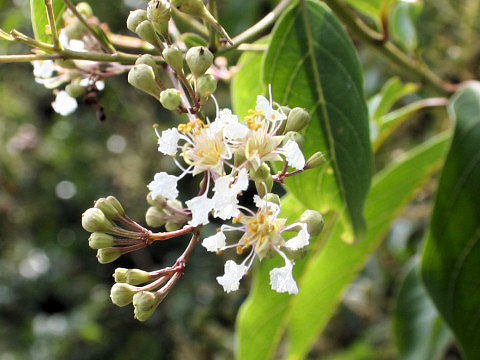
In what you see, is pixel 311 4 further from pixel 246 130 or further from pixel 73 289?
pixel 73 289

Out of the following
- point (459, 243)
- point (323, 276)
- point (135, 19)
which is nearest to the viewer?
point (135, 19)

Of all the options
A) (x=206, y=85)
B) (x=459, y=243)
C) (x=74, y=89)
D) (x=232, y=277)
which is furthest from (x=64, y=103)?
(x=459, y=243)

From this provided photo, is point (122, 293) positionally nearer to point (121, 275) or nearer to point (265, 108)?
point (121, 275)

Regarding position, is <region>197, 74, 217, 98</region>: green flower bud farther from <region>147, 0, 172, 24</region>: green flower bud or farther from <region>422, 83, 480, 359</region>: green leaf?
<region>422, 83, 480, 359</region>: green leaf

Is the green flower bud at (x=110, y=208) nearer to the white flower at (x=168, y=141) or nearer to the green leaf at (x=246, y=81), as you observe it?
the white flower at (x=168, y=141)

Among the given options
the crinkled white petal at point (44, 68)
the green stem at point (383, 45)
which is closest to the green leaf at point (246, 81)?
the green stem at point (383, 45)

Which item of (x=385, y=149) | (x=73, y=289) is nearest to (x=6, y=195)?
(x=73, y=289)
